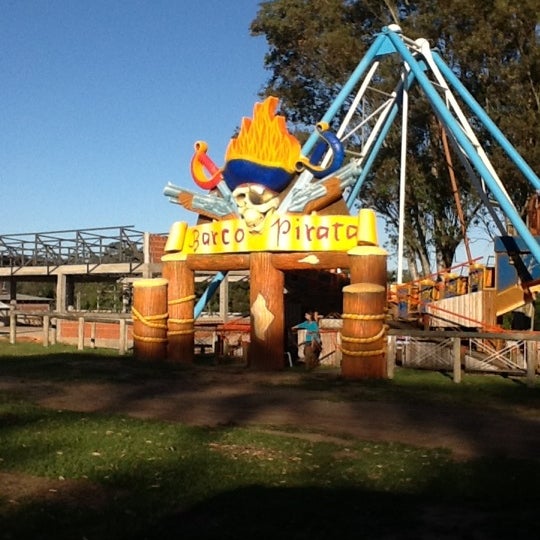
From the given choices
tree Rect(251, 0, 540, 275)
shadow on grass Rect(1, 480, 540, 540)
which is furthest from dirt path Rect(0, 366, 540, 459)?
tree Rect(251, 0, 540, 275)

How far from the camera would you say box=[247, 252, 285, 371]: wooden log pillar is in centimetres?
1772

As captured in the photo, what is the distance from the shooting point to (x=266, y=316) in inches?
697

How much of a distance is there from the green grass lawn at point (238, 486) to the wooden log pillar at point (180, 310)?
26.8 ft

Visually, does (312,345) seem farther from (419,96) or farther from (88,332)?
(419,96)

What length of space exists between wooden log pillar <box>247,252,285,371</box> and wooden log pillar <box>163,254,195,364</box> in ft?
5.79

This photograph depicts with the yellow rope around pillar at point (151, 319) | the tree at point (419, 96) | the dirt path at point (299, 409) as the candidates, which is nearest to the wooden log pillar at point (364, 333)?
the dirt path at point (299, 409)

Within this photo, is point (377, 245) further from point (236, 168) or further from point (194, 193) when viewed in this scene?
point (194, 193)

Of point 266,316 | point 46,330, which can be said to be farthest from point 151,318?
point 46,330

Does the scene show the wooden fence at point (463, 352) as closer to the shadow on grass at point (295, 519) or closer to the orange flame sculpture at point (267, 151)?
the orange flame sculpture at point (267, 151)

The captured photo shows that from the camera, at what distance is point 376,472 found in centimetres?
762

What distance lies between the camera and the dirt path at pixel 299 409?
965 centimetres

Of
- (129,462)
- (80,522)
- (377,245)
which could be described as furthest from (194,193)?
(80,522)

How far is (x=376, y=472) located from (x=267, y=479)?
3.35ft

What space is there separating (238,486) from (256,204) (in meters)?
11.7
